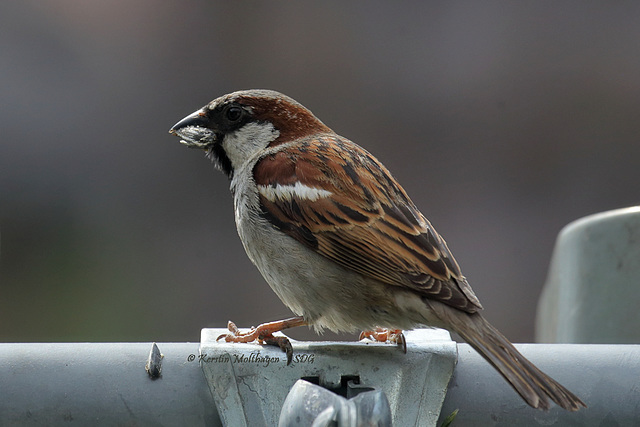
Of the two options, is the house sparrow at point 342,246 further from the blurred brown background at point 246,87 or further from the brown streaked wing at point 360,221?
the blurred brown background at point 246,87

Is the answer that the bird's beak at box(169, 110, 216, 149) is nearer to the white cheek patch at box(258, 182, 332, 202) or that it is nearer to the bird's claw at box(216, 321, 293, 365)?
the white cheek patch at box(258, 182, 332, 202)

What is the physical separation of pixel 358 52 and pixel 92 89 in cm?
202

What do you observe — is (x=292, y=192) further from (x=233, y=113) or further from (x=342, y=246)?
(x=233, y=113)

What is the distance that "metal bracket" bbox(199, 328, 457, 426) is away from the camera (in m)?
1.62

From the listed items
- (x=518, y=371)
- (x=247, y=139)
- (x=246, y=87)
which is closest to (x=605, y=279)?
(x=518, y=371)

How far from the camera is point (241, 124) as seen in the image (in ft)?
9.44

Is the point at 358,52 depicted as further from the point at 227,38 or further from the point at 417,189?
the point at 417,189

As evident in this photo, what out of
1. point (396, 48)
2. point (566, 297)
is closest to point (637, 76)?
point (396, 48)

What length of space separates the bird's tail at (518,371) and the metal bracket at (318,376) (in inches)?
3.9

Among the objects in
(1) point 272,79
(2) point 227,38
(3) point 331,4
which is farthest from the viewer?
(3) point 331,4

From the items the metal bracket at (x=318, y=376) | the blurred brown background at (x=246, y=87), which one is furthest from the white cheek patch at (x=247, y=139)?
the blurred brown background at (x=246, y=87)

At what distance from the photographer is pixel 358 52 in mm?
7301

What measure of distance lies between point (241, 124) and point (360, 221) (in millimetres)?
638

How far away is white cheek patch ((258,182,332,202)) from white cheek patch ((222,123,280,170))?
27cm
